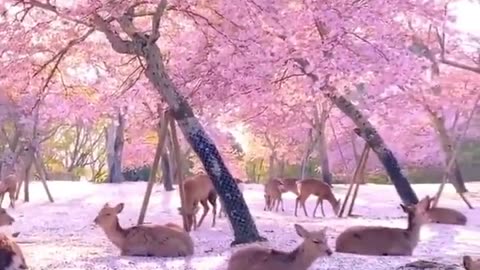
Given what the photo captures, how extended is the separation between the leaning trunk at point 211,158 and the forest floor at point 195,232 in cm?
24

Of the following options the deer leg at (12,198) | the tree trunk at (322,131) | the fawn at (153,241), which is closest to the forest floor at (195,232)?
the fawn at (153,241)

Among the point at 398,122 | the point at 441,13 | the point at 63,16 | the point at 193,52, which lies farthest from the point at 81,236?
the point at 398,122

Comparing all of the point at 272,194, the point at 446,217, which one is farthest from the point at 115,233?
the point at 272,194

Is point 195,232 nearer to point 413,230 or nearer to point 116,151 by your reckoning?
point 413,230

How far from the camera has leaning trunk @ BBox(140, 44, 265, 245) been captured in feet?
24.6

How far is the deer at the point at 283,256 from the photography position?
5.11 meters

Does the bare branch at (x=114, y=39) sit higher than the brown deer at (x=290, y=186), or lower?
higher

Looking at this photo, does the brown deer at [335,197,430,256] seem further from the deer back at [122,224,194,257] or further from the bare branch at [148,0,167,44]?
the bare branch at [148,0,167,44]

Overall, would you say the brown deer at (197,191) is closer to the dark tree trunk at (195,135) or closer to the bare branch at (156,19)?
the dark tree trunk at (195,135)

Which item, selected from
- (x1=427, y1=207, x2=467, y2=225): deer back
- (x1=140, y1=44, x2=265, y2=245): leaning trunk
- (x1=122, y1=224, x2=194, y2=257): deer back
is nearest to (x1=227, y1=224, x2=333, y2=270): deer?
(x1=122, y1=224, x2=194, y2=257): deer back

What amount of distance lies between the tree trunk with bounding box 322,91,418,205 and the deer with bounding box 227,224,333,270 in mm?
5670

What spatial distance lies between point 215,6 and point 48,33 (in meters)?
2.26

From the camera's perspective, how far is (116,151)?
20.7 m

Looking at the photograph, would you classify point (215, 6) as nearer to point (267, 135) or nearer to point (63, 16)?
point (63, 16)
